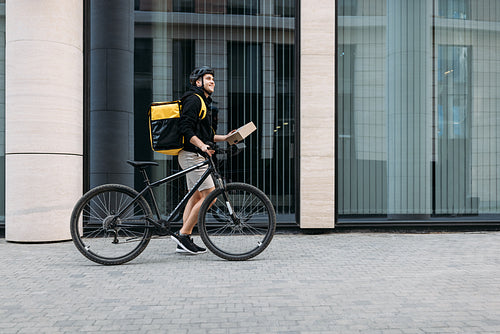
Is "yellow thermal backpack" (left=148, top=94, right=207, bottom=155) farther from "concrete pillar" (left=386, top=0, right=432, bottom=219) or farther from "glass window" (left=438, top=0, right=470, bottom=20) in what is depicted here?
"glass window" (left=438, top=0, right=470, bottom=20)

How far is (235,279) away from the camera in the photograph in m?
4.48

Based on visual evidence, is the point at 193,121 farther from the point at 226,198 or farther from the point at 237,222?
the point at 237,222

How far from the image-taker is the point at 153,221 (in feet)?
17.4

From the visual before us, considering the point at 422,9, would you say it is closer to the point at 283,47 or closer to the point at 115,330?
the point at 283,47

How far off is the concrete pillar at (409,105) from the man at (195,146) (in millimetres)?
3457

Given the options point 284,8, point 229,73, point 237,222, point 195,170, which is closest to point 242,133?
point 195,170

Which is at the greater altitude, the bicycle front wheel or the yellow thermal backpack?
the yellow thermal backpack

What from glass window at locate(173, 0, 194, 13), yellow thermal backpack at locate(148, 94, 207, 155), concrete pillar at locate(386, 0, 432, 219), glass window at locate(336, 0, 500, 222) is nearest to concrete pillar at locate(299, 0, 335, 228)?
glass window at locate(336, 0, 500, 222)

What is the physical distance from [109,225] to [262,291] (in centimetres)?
195

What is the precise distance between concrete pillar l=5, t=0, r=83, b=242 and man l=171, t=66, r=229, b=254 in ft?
6.44

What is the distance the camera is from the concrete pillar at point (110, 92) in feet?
23.9

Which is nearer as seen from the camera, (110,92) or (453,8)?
(110,92)

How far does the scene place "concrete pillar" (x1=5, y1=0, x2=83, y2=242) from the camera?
6402 mm

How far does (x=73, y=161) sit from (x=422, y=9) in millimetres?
5913
